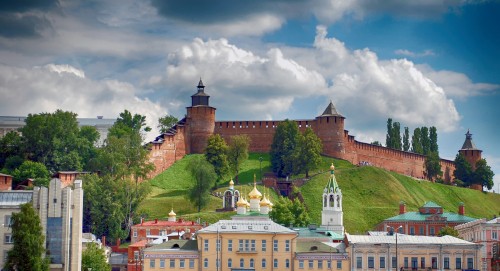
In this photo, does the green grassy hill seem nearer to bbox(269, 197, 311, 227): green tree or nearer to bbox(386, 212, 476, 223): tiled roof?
bbox(386, 212, 476, 223): tiled roof

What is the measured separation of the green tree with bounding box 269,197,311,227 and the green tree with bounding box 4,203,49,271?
41690 millimetres

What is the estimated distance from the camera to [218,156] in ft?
530

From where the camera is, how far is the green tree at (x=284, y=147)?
16750cm

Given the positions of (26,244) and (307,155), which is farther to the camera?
(307,155)

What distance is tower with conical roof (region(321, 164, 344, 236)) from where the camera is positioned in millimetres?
135375

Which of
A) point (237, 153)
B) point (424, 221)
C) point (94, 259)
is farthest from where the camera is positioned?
point (237, 153)

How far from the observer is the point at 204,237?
107 m

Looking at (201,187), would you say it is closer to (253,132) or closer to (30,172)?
(30,172)

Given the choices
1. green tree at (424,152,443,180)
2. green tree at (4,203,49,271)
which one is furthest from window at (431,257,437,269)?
green tree at (424,152,443,180)

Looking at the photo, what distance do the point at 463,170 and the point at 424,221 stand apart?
4739 centimetres

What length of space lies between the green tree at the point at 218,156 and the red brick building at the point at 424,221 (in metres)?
23.8

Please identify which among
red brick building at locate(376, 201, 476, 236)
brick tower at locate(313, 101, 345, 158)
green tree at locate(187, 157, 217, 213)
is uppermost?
brick tower at locate(313, 101, 345, 158)

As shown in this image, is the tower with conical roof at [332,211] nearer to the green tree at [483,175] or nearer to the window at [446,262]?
the window at [446,262]

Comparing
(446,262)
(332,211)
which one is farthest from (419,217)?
(446,262)
